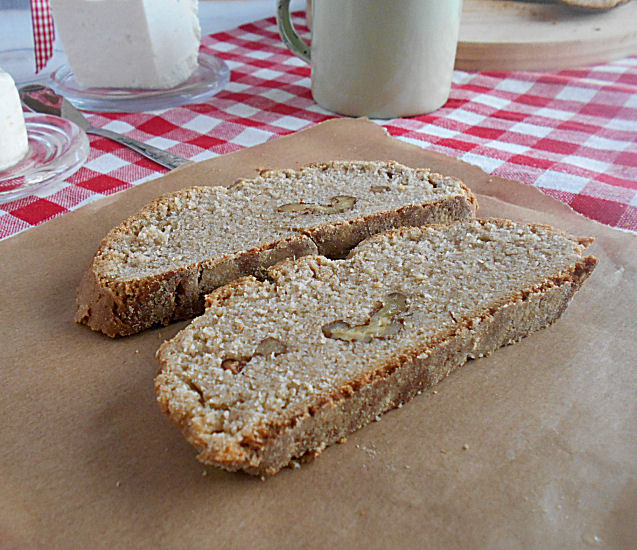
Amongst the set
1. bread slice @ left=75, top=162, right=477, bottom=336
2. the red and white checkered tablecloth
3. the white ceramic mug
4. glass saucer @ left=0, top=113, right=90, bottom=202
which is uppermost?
the white ceramic mug

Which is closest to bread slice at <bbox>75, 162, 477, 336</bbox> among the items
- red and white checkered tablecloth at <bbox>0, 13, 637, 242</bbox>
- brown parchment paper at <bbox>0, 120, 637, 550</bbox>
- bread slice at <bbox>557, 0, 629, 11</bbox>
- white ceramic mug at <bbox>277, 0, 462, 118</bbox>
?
brown parchment paper at <bbox>0, 120, 637, 550</bbox>

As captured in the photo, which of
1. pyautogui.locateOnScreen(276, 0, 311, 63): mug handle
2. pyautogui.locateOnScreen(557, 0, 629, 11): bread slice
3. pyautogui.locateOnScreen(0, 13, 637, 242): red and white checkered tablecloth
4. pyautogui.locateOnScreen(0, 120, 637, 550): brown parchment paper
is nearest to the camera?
pyautogui.locateOnScreen(0, 120, 637, 550): brown parchment paper

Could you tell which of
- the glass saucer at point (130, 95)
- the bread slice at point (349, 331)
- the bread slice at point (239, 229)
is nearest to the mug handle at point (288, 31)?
the glass saucer at point (130, 95)

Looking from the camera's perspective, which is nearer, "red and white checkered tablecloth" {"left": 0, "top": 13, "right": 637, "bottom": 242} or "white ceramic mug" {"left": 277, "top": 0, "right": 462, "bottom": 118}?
"red and white checkered tablecloth" {"left": 0, "top": 13, "right": 637, "bottom": 242}

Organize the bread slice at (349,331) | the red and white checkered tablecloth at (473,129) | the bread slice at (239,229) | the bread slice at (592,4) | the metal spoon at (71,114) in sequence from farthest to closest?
the bread slice at (592,4), the metal spoon at (71,114), the red and white checkered tablecloth at (473,129), the bread slice at (239,229), the bread slice at (349,331)

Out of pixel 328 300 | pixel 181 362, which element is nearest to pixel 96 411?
pixel 181 362

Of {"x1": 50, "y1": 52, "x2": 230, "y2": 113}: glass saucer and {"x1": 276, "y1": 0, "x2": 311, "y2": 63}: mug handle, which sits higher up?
{"x1": 276, "y1": 0, "x2": 311, "y2": 63}: mug handle

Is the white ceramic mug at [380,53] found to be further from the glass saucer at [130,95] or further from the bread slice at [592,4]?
the bread slice at [592,4]

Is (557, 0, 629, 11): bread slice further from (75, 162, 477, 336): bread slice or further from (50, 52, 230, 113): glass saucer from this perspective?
(75, 162, 477, 336): bread slice
